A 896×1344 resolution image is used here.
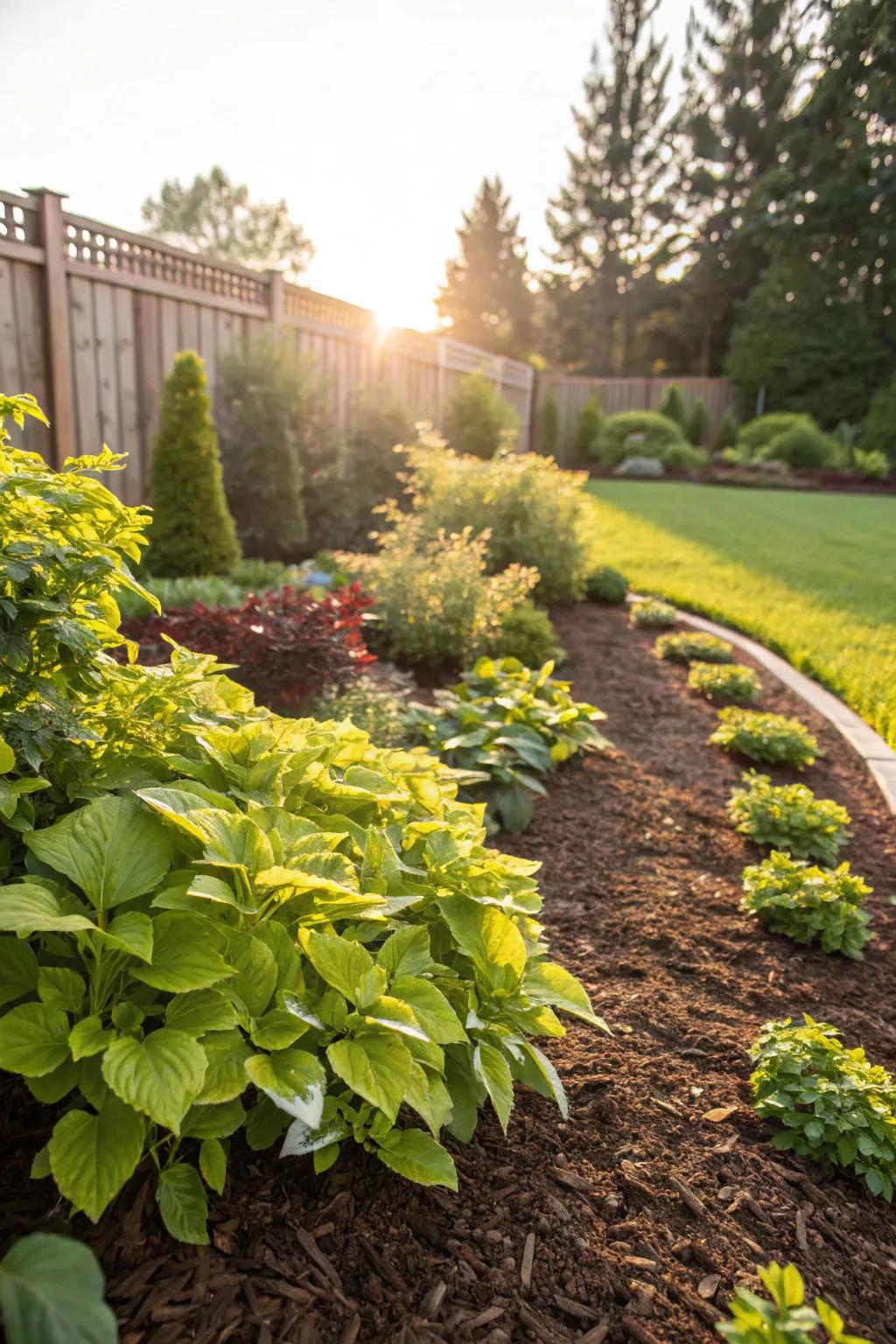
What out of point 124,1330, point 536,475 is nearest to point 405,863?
point 124,1330

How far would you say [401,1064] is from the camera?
1.22 meters

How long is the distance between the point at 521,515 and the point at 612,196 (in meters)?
31.8

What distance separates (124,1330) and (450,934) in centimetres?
77

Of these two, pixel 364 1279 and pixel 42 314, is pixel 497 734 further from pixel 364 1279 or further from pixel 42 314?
pixel 42 314

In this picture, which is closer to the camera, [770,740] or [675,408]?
[770,740]

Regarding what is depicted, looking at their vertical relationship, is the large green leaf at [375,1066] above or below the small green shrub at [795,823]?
above

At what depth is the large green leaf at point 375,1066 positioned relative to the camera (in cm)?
117

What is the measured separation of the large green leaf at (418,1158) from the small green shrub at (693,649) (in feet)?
14.3

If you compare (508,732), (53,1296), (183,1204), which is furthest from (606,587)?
(53,1296)

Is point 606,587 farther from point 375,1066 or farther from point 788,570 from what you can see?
point 375,1066

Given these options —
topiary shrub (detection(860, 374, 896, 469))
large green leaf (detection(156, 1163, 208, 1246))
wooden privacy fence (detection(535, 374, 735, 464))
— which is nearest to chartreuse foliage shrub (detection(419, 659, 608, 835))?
large green leaf (detection(156, 1163, 208, 1246))

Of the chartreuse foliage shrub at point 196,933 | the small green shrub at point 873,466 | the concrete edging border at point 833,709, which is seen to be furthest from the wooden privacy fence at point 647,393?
the chartreuse foliage shrub at point 196,933

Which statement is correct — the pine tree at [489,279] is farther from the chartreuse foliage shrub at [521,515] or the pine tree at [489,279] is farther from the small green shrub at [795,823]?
the small green shrub at [795,823]

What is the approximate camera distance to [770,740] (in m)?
3.75
